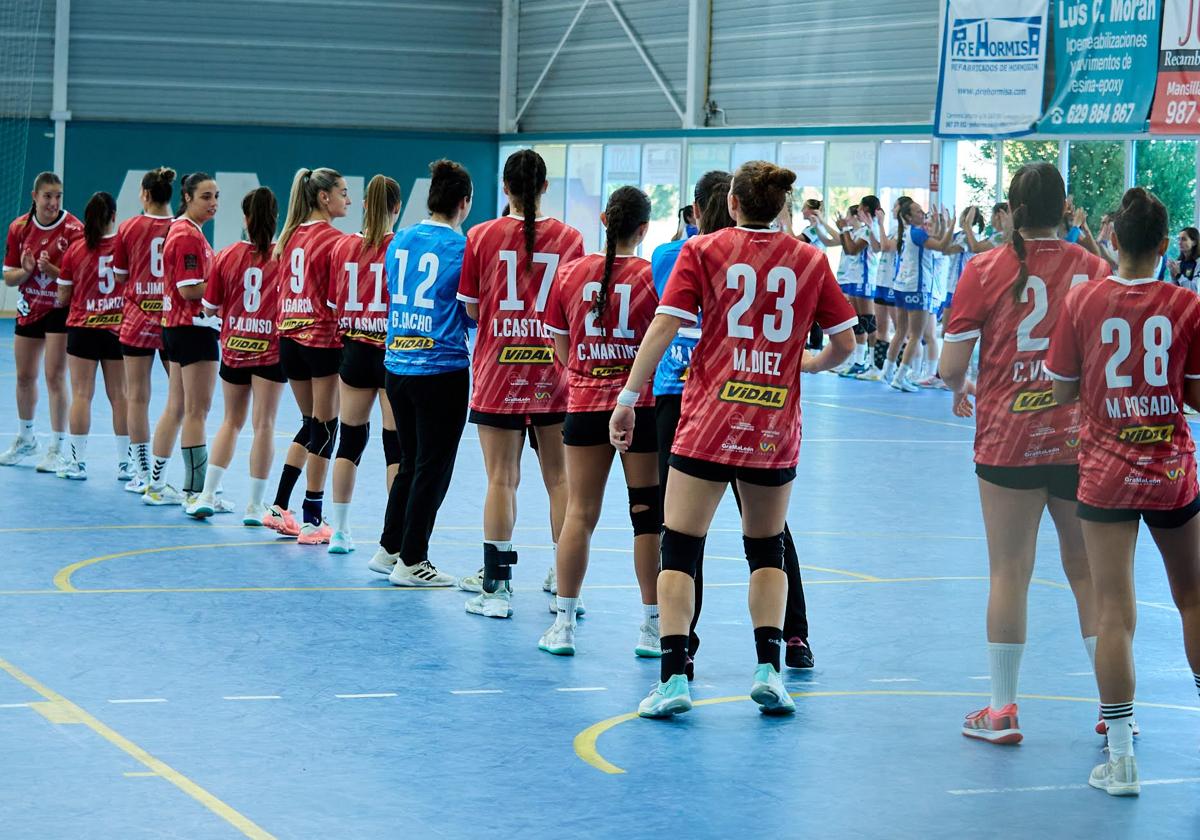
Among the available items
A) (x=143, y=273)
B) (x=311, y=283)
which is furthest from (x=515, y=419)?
(x=143, y=273)

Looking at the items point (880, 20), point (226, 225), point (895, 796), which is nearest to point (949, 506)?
point (895, 796)

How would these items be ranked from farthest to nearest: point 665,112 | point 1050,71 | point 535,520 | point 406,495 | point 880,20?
point 665,112, point 880,20, point 1050,71, point 535,520, point 406,495

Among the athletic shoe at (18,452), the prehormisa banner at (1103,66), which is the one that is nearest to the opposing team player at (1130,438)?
the athletic shoe at (18,452)

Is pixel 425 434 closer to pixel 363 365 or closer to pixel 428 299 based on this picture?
pixel 428 299

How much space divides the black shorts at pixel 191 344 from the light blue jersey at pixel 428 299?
8.44 ft

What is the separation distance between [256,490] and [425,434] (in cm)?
214

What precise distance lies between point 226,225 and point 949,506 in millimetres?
22505

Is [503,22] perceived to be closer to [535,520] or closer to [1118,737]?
[535,520]

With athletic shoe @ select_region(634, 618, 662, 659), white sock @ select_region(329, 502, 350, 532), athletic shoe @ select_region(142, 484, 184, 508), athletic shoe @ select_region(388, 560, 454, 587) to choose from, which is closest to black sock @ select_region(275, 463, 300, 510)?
white sock @ select_region(329, 502, 350, 532)

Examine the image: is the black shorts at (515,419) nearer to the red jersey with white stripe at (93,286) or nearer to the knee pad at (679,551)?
the knee pad at (679,551)

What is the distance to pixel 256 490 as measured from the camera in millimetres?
10148

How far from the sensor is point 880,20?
24844 millimetres

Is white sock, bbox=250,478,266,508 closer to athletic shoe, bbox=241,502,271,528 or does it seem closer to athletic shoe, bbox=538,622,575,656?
athletic shoe, bbox=241,502,271,528

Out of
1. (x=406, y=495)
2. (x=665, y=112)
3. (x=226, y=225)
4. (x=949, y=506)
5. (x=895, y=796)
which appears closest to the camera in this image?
(x=895, y=796)
